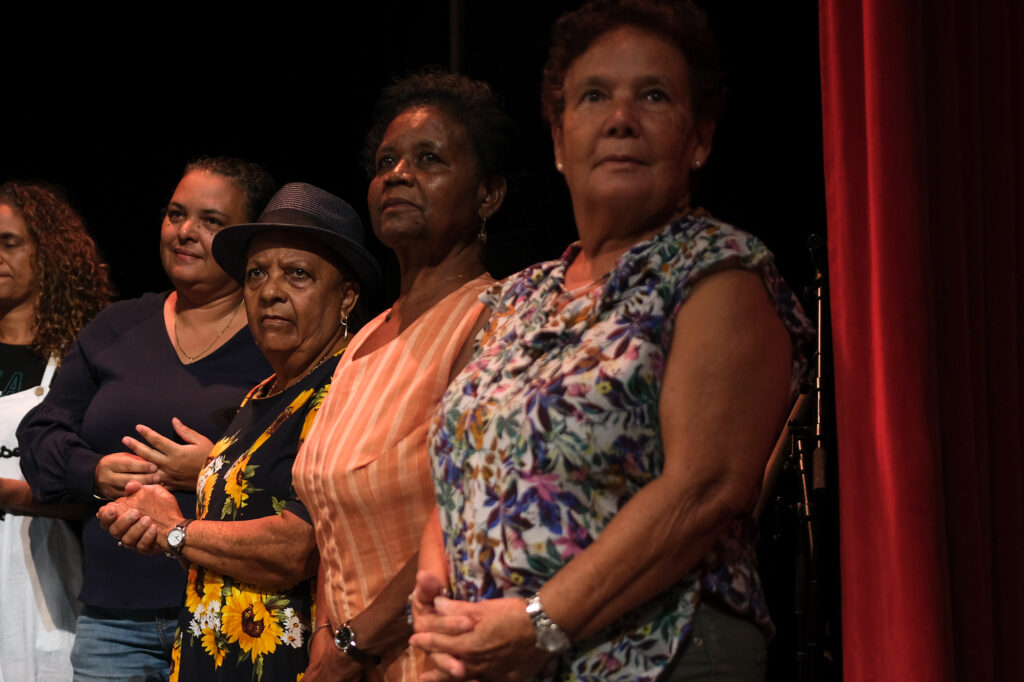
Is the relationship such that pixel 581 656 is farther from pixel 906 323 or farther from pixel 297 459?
pixel 297 459

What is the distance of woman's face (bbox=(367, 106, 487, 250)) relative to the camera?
215cm

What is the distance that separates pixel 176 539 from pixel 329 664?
1.67 ft

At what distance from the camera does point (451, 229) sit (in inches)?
85.5

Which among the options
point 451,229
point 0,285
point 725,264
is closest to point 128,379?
point 0,285

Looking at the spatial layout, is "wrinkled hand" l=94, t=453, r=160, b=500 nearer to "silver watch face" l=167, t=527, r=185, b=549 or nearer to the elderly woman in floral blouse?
"silver watch face" l=167, t=527, r=185, b=549

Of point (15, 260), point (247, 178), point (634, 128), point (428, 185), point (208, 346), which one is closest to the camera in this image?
point (634, 128)

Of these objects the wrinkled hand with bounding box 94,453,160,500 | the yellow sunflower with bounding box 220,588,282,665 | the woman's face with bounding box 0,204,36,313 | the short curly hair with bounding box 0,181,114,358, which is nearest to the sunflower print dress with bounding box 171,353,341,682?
the yellow sunflower with bounding box 220,588,282,665

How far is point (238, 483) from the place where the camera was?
2264mm

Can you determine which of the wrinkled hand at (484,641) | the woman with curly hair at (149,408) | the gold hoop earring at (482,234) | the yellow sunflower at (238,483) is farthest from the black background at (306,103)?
the wrinkled hand at (484,641)

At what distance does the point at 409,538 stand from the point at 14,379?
1849 mm

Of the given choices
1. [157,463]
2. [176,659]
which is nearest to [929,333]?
[176,659]

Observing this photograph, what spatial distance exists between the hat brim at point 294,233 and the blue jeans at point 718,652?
132 cm

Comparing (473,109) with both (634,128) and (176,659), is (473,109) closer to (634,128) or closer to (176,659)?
(634,128)

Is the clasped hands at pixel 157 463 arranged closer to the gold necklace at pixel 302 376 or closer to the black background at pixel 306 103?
the gold necklace at pixel 302 376
